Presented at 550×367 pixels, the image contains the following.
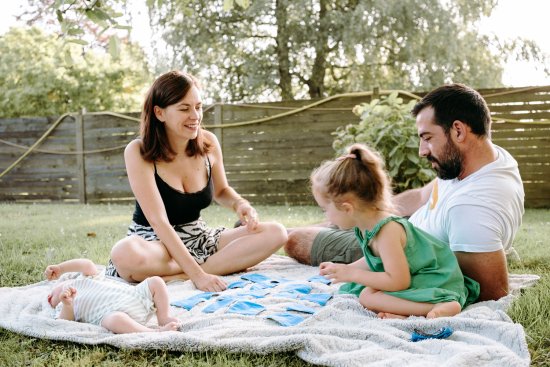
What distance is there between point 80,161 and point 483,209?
23.9 feet

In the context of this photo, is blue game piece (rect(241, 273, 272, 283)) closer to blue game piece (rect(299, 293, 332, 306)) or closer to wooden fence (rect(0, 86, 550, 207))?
blue game piece (rect(299, 293, 332, 306))

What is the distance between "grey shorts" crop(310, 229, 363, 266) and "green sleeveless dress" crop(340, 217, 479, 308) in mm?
864

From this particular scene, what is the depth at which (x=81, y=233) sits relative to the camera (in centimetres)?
476

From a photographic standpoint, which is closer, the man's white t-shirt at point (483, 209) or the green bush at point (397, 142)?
the man's white t-shirt at point (483, 209)

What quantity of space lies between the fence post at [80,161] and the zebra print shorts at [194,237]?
227 inches

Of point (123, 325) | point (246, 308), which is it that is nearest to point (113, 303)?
point (123, 325)

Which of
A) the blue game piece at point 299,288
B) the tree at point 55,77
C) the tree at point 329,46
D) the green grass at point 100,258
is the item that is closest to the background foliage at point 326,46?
the tree at point 329,46

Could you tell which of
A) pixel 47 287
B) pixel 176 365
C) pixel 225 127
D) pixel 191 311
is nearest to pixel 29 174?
pixel 225 127

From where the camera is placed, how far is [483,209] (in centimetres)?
228

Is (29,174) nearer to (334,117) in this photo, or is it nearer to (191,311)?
(334,117)

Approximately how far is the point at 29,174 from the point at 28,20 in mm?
6834

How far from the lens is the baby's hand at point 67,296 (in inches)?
86.4

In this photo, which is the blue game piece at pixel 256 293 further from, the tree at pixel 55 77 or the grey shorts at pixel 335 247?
the tree at pixel 55 77

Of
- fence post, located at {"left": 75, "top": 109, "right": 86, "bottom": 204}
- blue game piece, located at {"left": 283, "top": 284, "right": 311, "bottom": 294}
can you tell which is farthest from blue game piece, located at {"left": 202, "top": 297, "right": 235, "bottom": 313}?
fence post, located at {"left": 75, "top": 109, "right": 86, "bottom": 204}
